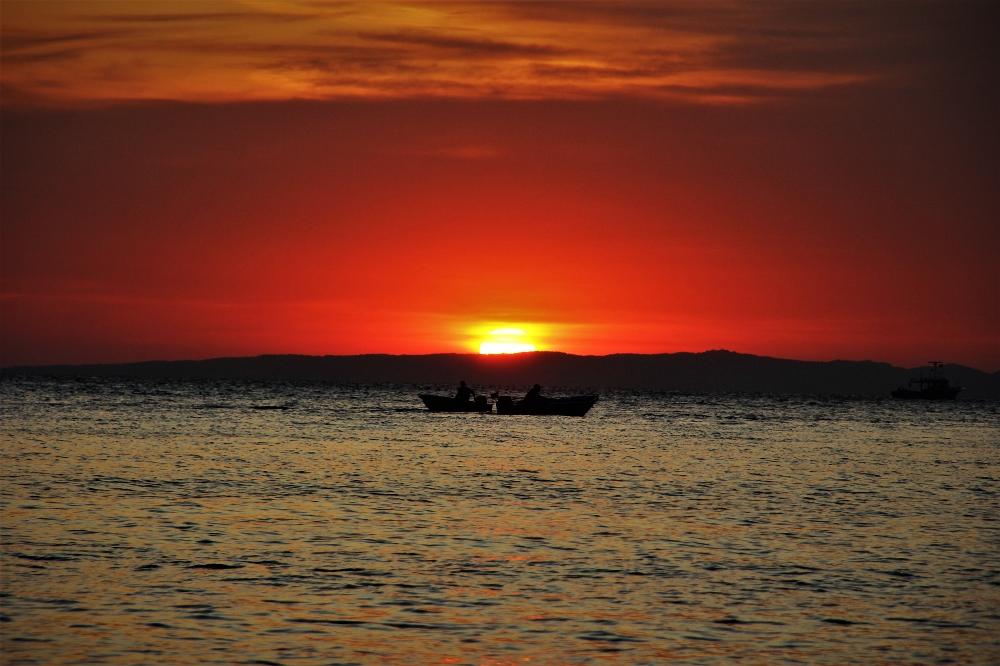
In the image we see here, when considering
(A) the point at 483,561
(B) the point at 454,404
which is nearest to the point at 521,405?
(B) the point at 454,404

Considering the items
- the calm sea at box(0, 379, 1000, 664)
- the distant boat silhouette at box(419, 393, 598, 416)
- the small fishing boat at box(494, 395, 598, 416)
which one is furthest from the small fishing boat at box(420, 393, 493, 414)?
the calm sea at box(0, 379, 1000, 664)

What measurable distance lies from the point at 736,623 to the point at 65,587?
38.9 feet

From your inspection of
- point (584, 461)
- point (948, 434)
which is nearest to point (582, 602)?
point (584, 461)

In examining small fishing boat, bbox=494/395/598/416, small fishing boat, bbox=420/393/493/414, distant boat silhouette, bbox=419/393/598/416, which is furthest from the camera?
small fishing boat, bbox=420/393/493/414

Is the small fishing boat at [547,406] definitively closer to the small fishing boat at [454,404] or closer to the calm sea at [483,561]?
Result: the small fishing boat at [454,404]

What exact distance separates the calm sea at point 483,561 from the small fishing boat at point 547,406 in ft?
169

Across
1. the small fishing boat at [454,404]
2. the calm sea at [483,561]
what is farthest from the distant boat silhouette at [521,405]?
the calm sea at [483,561]

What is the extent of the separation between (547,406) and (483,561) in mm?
84883

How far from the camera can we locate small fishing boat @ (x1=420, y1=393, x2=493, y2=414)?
366ft

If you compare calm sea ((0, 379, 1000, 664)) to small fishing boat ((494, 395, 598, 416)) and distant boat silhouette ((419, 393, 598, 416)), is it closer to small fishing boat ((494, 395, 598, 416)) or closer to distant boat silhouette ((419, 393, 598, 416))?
small fishing boat ((494, 395, 598, 416))

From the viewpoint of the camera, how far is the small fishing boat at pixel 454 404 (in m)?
112

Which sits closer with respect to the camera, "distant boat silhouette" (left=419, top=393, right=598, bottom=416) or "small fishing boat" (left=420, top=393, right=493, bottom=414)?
"distant boat silhouette" (left=419, top=393, right=598, bottom=416)

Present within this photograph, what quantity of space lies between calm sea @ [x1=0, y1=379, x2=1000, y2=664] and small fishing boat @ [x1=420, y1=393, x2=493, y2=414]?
2191 inches

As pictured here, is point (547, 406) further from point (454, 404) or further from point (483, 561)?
point (483, 561)
